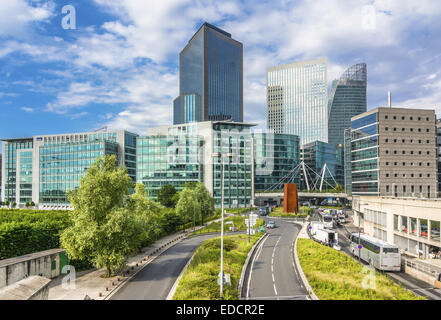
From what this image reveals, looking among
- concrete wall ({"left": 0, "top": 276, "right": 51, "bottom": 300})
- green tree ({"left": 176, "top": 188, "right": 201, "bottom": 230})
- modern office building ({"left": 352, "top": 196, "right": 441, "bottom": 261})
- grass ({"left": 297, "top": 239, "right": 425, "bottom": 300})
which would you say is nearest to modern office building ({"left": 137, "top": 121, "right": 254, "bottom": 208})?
green tree ({"left": 176, "top": 188, "right": 201, "bottom": 230})

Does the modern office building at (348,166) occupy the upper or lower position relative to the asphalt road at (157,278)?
upper

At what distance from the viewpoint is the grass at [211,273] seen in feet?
63.0

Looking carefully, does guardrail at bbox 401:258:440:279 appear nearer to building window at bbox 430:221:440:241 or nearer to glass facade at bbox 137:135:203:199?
building window at bbox 430:221:440:241

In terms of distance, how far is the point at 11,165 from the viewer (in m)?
143

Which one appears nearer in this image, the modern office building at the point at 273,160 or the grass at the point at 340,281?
the grass at the point at 340,281

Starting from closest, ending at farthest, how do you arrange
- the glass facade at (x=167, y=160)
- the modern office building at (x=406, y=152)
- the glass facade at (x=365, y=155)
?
the modern office building at (x=406, y=152) < the glass facade at (x=365, y=155) < the glass facade at (x=167, y=160)

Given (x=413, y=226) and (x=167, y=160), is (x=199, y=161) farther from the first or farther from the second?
(x=413, y=226)

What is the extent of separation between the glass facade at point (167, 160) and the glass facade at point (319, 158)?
257 feet

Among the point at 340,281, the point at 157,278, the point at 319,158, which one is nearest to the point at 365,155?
the point at 340,281

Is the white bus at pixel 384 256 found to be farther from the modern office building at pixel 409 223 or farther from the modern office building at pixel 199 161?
the modern office building at pixel 199 161

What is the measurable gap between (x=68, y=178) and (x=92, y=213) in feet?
323

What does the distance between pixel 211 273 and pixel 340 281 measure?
33.1 feet

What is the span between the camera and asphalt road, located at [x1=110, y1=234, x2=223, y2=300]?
2334 cm

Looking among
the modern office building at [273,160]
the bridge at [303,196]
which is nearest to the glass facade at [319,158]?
the modern office building at [273,160]
